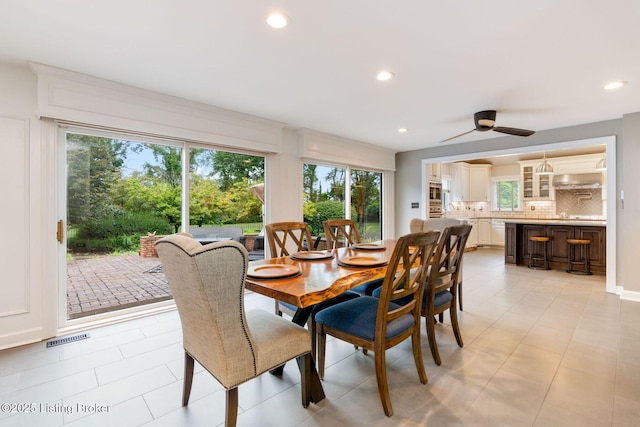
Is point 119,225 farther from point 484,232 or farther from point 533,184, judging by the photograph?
point 533,184

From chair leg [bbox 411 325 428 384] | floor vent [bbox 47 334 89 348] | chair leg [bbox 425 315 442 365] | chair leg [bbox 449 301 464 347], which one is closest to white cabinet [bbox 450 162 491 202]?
chair leg [bbox 449 301 464 347]

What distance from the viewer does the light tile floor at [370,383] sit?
1.67 metres

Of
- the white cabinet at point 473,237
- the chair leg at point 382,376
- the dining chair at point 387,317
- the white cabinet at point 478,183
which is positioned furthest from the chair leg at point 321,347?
the white cabinet at point 478,183

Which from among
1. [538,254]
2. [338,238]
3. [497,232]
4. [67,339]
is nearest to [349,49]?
[338,238]

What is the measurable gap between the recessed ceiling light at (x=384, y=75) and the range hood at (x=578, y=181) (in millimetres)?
6542

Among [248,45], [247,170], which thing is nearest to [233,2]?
[248,45]

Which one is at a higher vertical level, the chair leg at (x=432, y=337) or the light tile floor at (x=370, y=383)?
the chair leg at (x=432, y=337)

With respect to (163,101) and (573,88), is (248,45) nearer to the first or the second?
(163,101)

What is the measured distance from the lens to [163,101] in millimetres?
3123

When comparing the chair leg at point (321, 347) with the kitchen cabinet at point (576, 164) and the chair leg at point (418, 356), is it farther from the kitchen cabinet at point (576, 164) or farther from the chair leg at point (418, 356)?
the kitchen cabinet at point (576, 164)

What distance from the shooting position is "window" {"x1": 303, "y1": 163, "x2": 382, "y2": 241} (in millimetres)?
4934

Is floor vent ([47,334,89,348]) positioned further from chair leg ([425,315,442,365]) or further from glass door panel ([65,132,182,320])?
chair leg ([425,315,442,365])

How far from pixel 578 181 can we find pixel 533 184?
87 centimetres

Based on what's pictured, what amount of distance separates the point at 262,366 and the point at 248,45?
2137 mm
